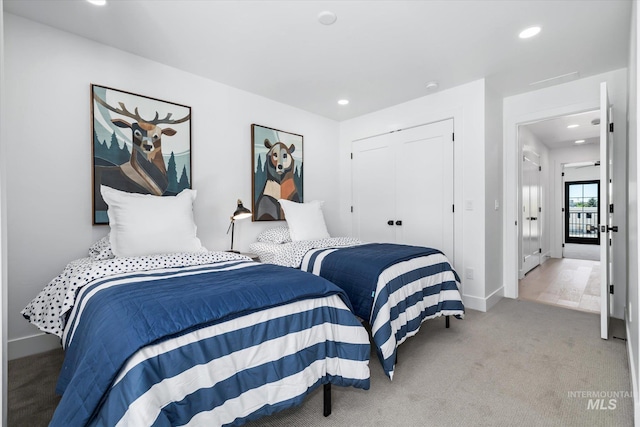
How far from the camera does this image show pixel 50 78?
7.47 feet

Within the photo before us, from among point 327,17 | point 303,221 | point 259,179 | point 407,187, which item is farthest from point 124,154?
point 407,187

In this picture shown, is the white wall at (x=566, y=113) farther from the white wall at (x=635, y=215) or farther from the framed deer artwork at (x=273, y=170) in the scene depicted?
the framed deer artwork at (x=273, y=170)

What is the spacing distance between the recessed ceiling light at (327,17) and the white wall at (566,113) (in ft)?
8.77

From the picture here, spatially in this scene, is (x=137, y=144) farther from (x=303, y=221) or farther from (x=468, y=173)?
(x=468, y=173)

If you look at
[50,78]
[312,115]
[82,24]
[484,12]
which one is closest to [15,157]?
[50,78]

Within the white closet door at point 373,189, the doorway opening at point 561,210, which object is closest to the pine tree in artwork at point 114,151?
the white closet door at point 373,189

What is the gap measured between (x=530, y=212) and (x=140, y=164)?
5.80m

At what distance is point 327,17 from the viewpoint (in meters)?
2.20

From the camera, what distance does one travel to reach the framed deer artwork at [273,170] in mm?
3566

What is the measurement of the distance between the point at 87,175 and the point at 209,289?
1840mm

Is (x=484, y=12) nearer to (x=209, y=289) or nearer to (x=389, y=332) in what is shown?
(x=389, y=332)

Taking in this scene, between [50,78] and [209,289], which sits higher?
[50,78]

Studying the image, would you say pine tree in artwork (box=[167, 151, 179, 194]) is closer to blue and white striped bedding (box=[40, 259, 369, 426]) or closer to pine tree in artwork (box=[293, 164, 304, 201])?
blue and white striped bedding (box=[40, 259, 369, 426])

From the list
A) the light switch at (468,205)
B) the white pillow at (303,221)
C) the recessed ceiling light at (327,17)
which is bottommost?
the white pillow at (303,221)
